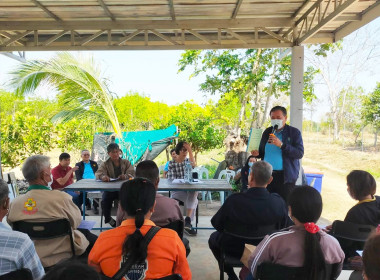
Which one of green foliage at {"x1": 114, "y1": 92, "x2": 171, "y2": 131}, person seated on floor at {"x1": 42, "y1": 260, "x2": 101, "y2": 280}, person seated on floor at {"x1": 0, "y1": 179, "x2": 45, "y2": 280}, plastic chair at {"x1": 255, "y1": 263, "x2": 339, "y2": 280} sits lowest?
plastic chair at {"x1": 255, "y1": 263, "x2": 339, "y2": 280}

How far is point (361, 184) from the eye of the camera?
8.11ft

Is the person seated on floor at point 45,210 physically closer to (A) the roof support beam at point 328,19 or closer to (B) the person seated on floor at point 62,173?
(B) the person seated on floor at point 62,173

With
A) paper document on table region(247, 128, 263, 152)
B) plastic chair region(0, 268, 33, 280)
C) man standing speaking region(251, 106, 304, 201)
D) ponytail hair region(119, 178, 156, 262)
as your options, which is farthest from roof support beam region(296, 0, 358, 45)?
plastic chair region(0, 268, 33, 280)

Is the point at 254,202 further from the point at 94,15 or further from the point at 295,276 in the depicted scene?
the point at 94,15

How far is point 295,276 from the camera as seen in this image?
1732mm

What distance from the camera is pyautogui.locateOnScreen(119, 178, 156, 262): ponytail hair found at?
5.07 ft

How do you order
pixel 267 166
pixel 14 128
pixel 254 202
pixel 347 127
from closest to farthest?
1. pixel 254 202
2. pixel 267 166
3. pixel 14 128
4. pixel 347 127

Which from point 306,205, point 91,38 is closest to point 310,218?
point 306,205

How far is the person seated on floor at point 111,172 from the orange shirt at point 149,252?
3201 mm

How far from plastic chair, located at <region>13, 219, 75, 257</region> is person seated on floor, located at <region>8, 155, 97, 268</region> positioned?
0.11 ft

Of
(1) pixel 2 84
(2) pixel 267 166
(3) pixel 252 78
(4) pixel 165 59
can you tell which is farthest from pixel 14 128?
(4) pixel 165 59

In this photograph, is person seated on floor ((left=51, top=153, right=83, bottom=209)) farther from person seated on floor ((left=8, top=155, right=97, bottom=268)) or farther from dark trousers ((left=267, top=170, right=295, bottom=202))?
dark trousers ((left=267, top=170, right=295, bottom=202))

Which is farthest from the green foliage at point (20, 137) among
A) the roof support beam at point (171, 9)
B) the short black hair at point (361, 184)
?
the short black hair at point (361, 184)

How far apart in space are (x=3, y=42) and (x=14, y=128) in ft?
7.86
